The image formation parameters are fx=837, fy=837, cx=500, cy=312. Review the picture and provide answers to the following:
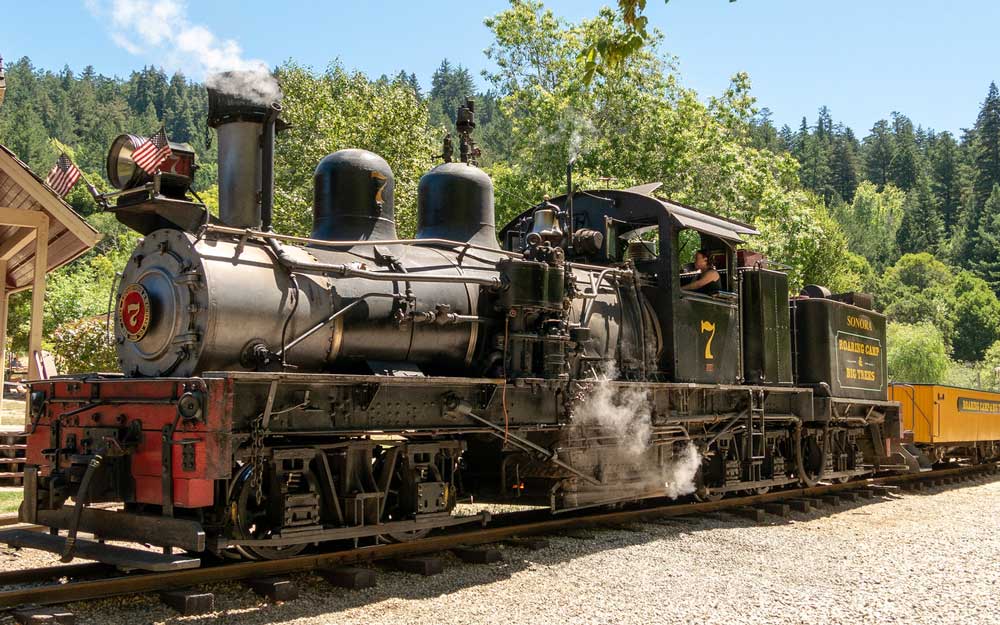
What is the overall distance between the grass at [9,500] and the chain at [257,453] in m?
4.84

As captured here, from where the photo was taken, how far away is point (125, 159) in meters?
6.37

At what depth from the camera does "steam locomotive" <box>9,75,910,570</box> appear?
5879mm

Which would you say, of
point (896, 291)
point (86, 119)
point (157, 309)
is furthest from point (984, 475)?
point (86, 119)

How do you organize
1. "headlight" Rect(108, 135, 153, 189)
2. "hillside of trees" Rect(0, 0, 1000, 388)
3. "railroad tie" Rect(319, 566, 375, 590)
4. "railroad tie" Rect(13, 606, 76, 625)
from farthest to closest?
1. "hillside of trees" Rect(0, 0, 1000, 388)
2. "headlight" Rect(108, 135, 153, 189)
3. "railroad tie" Rect(319, 566, 375, 590)
4. "railroad tie" Rect(13, 606, 76, 625)

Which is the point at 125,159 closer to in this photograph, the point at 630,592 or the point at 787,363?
the point at 630,592

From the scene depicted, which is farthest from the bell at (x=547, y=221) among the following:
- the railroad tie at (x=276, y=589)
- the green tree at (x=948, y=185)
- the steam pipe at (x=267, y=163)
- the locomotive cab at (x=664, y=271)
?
the green tree at (x=948, y=185)

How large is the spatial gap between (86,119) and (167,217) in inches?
4653

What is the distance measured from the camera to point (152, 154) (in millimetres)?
6219

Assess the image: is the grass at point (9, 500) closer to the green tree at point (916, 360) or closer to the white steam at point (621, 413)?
the white steam at point (621, 413)

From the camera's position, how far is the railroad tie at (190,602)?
208 inches

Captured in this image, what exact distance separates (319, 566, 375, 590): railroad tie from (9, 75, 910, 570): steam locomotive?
0.27 metres

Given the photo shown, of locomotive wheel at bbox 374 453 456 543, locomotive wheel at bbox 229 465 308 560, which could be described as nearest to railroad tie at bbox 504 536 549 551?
locomotive wheel at bbox 374 453 456 543

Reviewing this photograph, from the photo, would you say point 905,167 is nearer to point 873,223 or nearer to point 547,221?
point 873,223

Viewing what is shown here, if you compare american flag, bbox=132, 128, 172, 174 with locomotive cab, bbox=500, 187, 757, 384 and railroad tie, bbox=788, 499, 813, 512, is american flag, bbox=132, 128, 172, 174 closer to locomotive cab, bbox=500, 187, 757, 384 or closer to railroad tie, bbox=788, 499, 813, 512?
locomotive cab, bbox=500, 187, 757, 384
